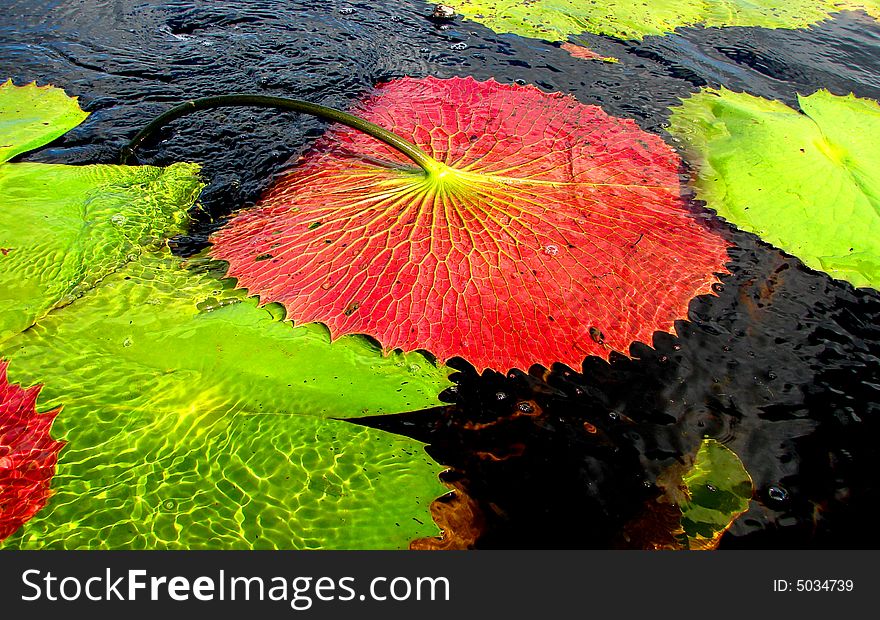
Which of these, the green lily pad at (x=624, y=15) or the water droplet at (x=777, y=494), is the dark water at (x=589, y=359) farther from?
the green lily pad at (x=624, y=15)

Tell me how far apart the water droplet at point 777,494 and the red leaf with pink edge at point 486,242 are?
83cm

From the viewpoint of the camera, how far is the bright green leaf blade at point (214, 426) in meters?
1.92

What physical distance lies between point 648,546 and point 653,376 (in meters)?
0.86

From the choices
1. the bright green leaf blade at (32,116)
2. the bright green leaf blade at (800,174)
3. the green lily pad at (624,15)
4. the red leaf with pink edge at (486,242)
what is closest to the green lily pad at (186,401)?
the red leaf with pink edge at (486,242)

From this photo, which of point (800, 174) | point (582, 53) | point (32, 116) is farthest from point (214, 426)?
point (582, 53)

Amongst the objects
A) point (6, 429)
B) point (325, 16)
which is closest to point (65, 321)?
point (6, 429)

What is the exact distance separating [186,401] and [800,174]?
3.67 metres

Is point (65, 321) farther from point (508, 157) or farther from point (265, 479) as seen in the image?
point (508, 157)

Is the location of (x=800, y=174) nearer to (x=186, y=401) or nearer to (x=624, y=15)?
(x=624, y=15)

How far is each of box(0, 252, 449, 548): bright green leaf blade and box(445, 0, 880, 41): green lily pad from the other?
4334mm

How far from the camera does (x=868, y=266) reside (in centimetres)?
321

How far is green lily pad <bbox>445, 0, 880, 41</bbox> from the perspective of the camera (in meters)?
5.69
